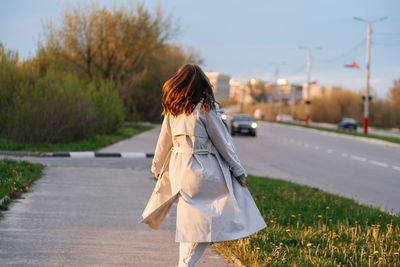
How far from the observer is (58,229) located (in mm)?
6352

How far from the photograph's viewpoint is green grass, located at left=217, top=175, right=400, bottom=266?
5.18 metres

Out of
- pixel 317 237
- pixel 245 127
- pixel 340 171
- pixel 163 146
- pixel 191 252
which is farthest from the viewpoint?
pixel 245 127

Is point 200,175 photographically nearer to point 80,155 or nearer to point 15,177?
point 15,177

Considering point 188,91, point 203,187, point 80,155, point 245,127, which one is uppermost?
point 188,91

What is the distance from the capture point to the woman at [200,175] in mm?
4012

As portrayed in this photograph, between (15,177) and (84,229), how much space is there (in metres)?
3.51

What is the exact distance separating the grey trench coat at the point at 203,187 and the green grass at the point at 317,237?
1.04m

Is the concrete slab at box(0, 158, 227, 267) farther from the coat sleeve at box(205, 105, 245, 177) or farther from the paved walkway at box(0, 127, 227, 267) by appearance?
the coat sleeve at box(205, 105, 245, 177)

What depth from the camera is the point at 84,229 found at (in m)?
6.45

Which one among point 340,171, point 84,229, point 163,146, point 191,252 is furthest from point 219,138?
point 340,171

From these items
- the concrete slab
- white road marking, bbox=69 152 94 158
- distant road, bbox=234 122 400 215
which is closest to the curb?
white road marking, bbox=69 152 94 158

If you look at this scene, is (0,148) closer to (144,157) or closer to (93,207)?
(144,157)

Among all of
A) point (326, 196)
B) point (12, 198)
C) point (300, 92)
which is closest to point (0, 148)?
point (12, 198)

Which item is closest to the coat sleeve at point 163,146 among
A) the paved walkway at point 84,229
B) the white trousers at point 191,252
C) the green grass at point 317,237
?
the white trousers at point 191,252
